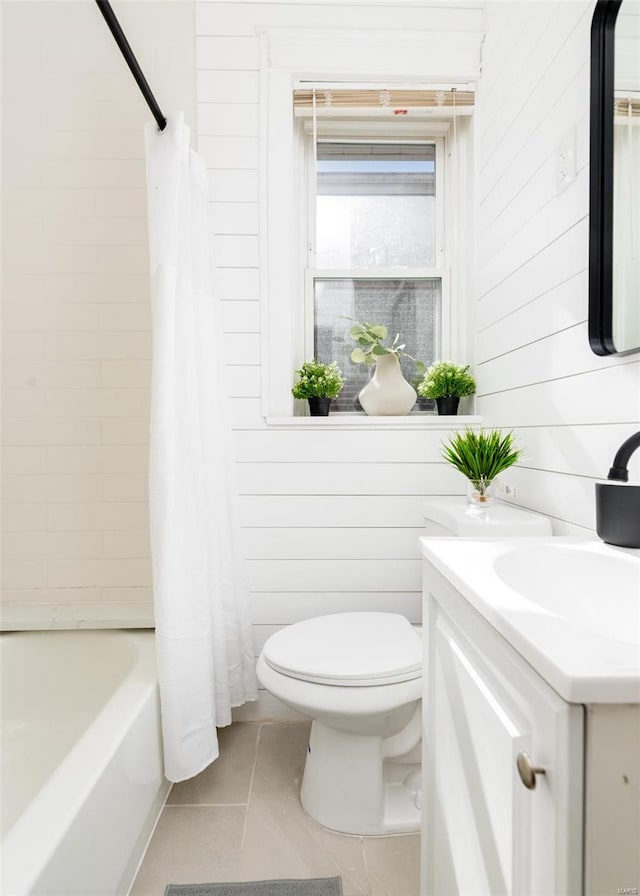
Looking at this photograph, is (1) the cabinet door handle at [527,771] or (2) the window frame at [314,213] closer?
(1) the cabinet door handle at [527,771]

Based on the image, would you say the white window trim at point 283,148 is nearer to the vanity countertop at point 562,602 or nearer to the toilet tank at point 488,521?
the toilet tank at point 488,521

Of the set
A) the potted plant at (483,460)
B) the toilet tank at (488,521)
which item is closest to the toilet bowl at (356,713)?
the toilet tank at (488,521)

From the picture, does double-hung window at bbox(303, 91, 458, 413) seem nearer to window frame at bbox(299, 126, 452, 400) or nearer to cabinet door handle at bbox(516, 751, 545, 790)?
window frame at bbox(299, 126, 452, 400)

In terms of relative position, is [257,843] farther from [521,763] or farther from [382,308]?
[382,308]

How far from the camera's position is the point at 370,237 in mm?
2105

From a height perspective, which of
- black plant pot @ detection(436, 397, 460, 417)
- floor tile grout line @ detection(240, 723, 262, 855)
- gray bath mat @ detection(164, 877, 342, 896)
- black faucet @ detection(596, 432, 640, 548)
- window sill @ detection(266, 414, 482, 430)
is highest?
black plant pot @ detection(436, 397, 460, 417)

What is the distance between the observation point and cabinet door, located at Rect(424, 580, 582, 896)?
0.44 metres

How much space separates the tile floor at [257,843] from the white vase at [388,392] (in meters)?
1.16

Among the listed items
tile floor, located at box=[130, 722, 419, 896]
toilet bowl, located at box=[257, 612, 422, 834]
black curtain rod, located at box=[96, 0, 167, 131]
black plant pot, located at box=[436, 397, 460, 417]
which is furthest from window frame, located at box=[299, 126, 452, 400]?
tile floor, located at box=[130, 722, 419, 896]

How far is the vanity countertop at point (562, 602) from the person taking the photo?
42 centimetres

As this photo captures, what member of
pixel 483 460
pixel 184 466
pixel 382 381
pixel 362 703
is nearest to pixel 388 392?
pixel 382 381

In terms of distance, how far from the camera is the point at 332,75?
74.2 inches

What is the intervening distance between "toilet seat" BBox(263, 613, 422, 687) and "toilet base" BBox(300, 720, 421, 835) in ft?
0.70

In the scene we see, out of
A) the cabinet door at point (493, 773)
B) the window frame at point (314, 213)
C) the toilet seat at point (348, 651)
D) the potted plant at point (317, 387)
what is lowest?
the toilet seat at point (348, 651)
